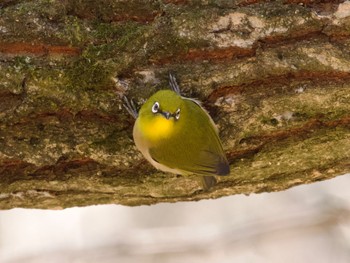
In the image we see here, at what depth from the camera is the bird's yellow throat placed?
2.23 meters

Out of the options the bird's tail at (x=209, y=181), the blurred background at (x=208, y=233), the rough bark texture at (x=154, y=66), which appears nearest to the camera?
the rough bark texture at (x=154, y=66)

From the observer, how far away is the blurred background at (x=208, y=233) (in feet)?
13.1

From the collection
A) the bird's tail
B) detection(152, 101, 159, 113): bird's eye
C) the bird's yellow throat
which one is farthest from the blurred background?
detection(152, 101, 159, 113): bird's eye

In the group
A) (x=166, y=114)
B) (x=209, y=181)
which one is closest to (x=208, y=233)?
(x=209, y=181)

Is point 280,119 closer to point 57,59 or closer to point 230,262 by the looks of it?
point 57,59

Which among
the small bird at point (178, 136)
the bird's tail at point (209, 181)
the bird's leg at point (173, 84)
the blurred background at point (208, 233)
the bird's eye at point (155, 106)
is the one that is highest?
the bird's leg at point (173, 84)

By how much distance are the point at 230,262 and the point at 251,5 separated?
2.27m

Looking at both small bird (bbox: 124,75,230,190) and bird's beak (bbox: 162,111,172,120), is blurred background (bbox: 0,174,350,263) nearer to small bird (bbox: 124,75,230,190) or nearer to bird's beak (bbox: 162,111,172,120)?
small bird (bbox: 124,75,230,190)

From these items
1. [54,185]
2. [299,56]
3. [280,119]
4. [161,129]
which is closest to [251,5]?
[299,56]

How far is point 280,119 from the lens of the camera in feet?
7.39

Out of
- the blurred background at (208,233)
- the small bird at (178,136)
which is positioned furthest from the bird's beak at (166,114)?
the blurred background at (208,233)

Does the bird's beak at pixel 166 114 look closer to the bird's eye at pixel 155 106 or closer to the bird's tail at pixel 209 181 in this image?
the bird's eye at pixel 155 106

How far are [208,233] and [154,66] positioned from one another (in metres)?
2.04

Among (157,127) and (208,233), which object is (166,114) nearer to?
(157,127)
